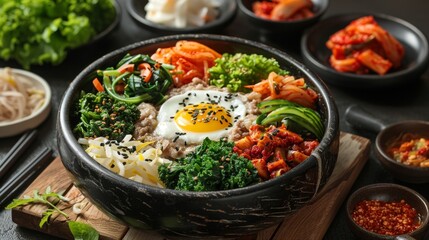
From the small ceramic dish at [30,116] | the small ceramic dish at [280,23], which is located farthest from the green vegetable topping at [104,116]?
the small ceramic dish at [280,23]

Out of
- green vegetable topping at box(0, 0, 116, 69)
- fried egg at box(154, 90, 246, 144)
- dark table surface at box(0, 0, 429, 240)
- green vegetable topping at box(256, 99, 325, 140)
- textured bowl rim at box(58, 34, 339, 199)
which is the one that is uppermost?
textured bowl rim at box(58, 34, 339, 199)

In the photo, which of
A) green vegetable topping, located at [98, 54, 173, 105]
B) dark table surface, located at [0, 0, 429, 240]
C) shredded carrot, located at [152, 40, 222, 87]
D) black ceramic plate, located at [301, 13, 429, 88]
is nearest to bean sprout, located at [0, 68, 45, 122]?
dark table surface, located at [0, 0, 429, 240]

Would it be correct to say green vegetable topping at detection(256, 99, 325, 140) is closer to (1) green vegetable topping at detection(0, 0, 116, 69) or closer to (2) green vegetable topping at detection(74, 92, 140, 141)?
(2) green vegetable topping at detection(74, 92, 140, 141)

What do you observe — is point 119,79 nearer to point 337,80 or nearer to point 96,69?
point 96,69

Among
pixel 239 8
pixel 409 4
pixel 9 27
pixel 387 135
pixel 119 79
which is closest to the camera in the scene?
pixel 119 79

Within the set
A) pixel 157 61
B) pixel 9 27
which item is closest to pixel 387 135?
pixel 157 61

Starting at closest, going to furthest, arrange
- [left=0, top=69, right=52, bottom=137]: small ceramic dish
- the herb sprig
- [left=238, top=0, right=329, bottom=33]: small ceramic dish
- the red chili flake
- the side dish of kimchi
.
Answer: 1. the herb sprig
2. the red chili flake
3. [left=0, top=69, right=52, bottom=137]: small ceramic dish
4. the side dish of kimchi
5. [left=238, top=0, right=329, bottom=33]: small ceramic dish

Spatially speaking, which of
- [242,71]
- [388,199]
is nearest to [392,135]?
[388,199]
